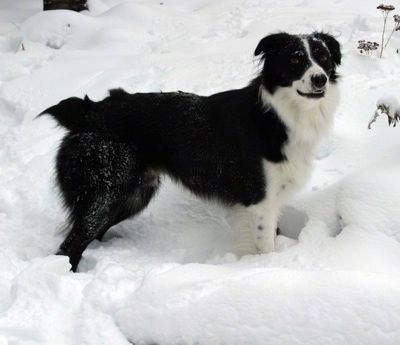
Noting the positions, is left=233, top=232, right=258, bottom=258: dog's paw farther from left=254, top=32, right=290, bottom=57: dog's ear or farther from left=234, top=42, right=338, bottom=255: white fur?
left=254, top=32, right=290, bottom=57: dog's ear

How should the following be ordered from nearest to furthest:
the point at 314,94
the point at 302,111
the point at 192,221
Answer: the point at 314,94 → the point at 302,111 → the point at 192,221

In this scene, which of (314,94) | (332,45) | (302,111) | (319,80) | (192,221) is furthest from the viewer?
(192,221)

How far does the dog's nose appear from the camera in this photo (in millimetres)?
3193

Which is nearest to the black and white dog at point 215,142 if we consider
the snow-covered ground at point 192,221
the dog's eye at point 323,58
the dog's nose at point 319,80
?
the dog's eye at point 323,58

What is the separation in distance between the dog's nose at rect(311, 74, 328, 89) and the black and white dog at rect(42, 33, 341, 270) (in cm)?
13

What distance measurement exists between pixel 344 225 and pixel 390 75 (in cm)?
240

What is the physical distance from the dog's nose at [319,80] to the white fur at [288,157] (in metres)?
0.11

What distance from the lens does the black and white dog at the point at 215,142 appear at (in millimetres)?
3461

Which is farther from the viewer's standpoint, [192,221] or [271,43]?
[192,221]

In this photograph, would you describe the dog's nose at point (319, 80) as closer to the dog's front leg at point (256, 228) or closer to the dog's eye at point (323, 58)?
the dog's eye at point (323, 58)

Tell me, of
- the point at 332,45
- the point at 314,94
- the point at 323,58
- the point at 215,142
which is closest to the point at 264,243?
the point at 215,142

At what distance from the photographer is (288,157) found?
3486 mm

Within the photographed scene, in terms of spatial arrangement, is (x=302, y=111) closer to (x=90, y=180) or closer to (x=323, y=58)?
(x=323, y=58)

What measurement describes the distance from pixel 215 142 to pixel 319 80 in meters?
0.84
